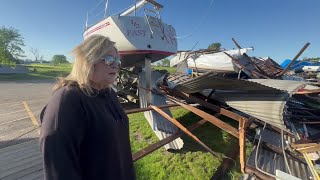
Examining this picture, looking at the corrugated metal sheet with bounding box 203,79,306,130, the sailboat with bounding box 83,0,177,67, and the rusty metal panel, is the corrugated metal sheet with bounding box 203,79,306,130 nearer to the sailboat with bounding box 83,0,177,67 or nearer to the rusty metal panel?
the rusty metal panel

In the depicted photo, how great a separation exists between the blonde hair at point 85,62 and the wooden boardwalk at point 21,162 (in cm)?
306

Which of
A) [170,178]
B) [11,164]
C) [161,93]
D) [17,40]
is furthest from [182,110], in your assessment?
[17,40]

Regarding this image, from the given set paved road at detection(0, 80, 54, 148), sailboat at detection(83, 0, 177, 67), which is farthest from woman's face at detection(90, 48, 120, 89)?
sailboat at detection(83, 0, 177, 67)

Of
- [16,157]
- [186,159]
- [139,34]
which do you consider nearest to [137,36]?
[139,34]

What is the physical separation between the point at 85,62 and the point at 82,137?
0.54 metres

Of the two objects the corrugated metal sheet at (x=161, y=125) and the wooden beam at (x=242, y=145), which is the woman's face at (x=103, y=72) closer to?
the wooden beam at (x=242, y=145)

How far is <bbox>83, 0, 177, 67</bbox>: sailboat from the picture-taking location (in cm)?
886

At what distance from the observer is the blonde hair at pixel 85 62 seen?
5.53 feet

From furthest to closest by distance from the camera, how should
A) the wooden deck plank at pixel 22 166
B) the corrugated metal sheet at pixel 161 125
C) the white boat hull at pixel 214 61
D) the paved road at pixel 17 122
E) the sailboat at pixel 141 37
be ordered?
the white boat hull at pixel 214 61
the sailboat at pixel 141 37
the paved road at pixel 17 122
the corrugated metal sheet at pixel 161 125
the wooden deck plank at pixel 22 166

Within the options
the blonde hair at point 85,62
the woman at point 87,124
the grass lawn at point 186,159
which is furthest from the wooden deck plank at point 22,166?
the blonde hair at point 85,62

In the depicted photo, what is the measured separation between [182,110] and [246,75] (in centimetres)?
332

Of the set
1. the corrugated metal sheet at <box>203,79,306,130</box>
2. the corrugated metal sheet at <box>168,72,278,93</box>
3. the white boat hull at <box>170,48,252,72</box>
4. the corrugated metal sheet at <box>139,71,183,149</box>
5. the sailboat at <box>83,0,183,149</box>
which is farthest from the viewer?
the white boat hull at <box>170,48,252,72</box>

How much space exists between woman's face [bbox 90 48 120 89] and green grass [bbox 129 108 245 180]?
2.83m

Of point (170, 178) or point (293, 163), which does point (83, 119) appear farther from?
point (293, 163)
